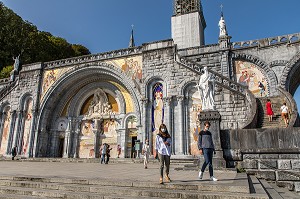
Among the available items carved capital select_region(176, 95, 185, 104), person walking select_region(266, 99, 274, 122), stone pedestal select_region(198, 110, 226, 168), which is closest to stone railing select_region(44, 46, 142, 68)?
carved capital select_region(176, 95, 185, 104)

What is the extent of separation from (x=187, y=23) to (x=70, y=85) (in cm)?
1785

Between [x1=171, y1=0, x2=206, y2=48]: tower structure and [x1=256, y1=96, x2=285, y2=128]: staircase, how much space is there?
19.1 metres

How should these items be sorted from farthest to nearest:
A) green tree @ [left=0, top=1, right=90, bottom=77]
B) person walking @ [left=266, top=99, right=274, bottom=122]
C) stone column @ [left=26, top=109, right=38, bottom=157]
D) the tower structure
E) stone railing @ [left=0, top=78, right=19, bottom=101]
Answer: green tree @ [left=0, top=1, right=90, bottom=77] < the tower structure < stone railing @ [left=0, top=78, right=19, bottom=101] < stone column @ [left=26, top=109, right=38, bottom=157] < person walking @ [left=266, top=99, right=274, bottom=122]

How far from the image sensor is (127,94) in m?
19.2

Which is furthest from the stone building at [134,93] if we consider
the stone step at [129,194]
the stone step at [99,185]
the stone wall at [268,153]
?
the stone step at [129,194]

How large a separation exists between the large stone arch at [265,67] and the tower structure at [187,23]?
12.8 meters

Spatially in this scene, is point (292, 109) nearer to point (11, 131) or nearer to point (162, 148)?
point (162, 148)

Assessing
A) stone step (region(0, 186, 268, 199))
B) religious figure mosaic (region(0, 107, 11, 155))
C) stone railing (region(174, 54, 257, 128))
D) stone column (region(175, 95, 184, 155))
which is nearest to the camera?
stone step (region(0, 186, 268, 199))

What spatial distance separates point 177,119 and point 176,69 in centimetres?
342

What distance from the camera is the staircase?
11.2 metres

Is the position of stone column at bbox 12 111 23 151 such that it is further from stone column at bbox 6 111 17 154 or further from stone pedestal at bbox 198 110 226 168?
stone pedestal at bbox 198 110 226 168

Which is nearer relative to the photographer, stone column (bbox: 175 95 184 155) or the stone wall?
the stone wall

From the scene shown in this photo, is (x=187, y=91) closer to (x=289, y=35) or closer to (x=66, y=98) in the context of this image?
(x=289, y=35)

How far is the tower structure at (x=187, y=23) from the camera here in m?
→ 30.5
